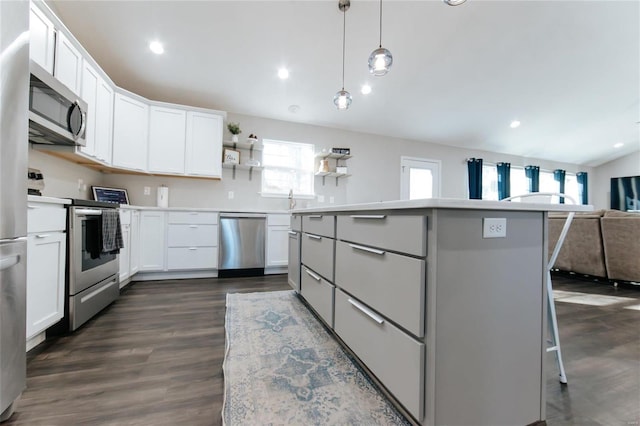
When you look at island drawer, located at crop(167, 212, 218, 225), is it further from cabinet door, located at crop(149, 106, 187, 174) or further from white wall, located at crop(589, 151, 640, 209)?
white wall, located at crop(589, 151, 640, 209)

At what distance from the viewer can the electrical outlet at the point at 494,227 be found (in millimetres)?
942

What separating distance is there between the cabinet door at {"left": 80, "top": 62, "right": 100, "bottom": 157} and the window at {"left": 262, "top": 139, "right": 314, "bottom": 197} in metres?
2.16

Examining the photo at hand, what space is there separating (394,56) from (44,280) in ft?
13.1

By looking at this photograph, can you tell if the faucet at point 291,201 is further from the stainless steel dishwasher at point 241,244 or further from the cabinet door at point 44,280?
the cabinet door at point 44,280

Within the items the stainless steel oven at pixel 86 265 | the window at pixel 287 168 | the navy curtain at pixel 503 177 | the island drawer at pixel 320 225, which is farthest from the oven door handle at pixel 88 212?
the navy curtain at pixel 503 177

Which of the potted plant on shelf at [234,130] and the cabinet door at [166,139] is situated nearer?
the cabinet door at [166,139]

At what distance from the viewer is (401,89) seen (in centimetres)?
393

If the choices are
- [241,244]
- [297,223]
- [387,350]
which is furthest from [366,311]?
[241,244]

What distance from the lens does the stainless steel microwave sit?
65.2 inches

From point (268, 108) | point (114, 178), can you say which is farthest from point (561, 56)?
point (114, 178)

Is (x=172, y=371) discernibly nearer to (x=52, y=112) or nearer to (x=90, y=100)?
(x=52, y=112)

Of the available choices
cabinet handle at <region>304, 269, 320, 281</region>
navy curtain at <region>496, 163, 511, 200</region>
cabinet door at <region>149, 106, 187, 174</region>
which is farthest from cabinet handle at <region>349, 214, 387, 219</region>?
navy curtain at <region>496, 163, 511, 200</region>

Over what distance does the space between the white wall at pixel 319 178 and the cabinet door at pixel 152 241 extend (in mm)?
615

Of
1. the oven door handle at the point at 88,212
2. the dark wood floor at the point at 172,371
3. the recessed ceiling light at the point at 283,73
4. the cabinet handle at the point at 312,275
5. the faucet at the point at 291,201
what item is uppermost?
the recessed ceiling light at the point at 283,73
